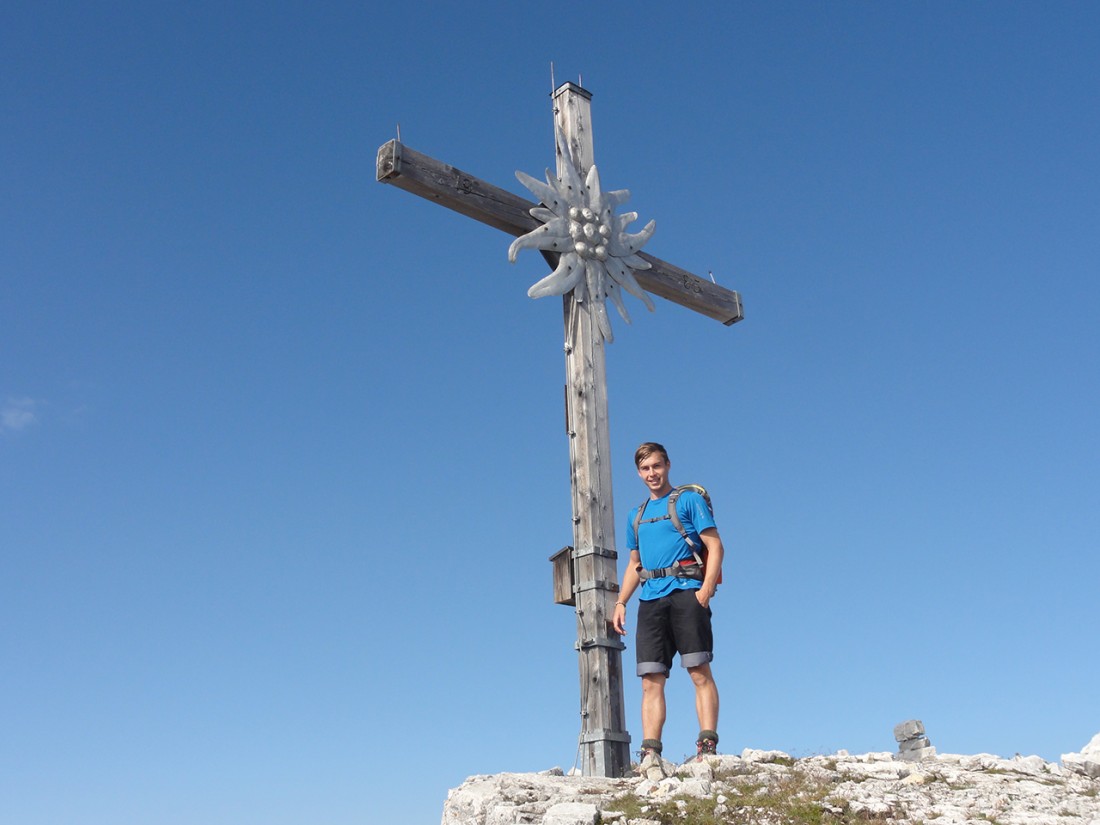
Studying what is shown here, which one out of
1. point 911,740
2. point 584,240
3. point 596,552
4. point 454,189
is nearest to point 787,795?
point 596,552

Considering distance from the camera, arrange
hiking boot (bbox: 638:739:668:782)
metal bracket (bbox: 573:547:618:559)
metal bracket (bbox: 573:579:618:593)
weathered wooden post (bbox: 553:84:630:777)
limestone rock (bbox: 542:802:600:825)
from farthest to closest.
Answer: metal bracket (bbox: 573:547:618:559)
metal bracket (bbox: 573:579:618:593)
weathered wooden post (bbox: 553:84:630:777)
hiking boot (bbox: 638:739:668:782)
limestone rock (bbox: 542:802:600:825)

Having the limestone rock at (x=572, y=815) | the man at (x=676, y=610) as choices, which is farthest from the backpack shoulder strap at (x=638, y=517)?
the limestone rock at (x=572, y=815)

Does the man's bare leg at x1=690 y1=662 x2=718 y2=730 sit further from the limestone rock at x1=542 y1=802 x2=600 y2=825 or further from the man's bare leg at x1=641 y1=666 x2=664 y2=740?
the limestone rock at x1=542 y1=802 x2=600 y2=825

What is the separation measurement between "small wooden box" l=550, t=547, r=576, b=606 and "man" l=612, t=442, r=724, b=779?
75 cm

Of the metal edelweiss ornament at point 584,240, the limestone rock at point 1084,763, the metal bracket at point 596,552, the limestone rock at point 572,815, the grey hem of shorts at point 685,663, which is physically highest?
the metal edelweiss ornament at point 584,240

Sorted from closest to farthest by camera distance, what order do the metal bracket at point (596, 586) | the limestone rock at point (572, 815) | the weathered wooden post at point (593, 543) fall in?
the limestone rock at point (572, 815) → the weathered wooden post at point (593, 543) → the metal bracket at point (596, 586)

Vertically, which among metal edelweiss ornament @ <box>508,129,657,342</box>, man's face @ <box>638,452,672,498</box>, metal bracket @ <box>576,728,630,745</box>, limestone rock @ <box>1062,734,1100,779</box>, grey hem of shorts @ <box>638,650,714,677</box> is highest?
metal edelweiss ornament @ <box>508,129,657,342</box>

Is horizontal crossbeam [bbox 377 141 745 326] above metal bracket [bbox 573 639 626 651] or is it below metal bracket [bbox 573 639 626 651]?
above

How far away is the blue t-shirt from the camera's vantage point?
897cm

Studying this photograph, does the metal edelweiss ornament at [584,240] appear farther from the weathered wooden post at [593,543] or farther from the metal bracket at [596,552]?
the metal bracket at [596,552]

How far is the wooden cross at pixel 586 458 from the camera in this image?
30.5 feet

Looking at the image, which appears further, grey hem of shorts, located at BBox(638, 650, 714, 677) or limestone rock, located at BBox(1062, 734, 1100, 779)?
limestone rock, located at BBox(1062, 734, 1100, 779)

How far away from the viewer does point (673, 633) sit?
8992 millimetres

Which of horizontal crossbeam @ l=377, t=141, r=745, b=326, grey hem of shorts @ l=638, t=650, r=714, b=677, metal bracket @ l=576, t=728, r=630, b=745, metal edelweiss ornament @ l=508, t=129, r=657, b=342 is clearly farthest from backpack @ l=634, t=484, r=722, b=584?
horizontal crossbeam @ l=377, t=141, r=745, b=326
